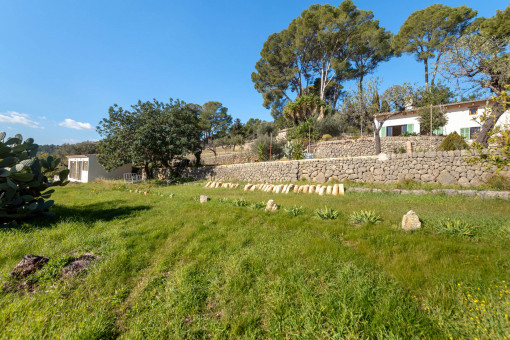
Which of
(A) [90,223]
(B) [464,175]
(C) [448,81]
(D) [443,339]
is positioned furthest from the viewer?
(C) [448,81]

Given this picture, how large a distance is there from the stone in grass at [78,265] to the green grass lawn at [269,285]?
14 cm

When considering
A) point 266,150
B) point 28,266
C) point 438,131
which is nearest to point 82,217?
point 28,266

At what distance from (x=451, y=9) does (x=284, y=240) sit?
3865 cm

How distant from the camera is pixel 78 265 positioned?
2781 millimetres

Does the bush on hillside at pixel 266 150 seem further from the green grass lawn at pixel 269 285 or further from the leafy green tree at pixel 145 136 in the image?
the green grass lawn at pixel 269 285

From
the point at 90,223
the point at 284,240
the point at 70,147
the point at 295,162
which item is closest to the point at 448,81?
the point at 295,162

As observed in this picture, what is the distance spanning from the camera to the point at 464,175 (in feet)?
31.2

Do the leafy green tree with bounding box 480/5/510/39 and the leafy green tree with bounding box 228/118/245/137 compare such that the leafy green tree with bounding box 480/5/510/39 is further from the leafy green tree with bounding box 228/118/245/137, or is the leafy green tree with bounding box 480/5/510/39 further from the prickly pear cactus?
the leafy green tree with bounding box 228/118/245/137

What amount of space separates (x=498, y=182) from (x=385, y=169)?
13.7 feet

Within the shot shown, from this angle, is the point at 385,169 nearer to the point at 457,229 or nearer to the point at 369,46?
the point at 457,229

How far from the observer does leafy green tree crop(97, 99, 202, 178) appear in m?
16.7

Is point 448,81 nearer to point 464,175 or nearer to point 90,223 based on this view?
point 464,175

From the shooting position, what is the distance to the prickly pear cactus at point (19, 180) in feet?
13.5

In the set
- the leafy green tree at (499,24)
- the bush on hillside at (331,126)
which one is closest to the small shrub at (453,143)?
the bush on hillside at (331,126)
